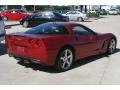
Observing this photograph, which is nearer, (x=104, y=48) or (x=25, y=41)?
(x=25, y=41)

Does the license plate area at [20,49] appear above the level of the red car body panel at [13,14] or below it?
above

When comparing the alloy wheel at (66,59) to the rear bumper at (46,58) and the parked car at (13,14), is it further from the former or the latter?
the parked car at (13,14)

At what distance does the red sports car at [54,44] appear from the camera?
24.7 feet

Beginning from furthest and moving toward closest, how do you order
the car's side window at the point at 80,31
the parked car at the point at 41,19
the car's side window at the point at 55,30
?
the parked car at the point at 41,19, the car's side window at the point at 80,31, the car's side window at the point at 55,30

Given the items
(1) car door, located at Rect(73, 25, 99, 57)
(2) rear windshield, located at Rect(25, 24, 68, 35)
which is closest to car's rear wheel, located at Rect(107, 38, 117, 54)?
(1) car door, located at Rect(73, 25, 99, 57)

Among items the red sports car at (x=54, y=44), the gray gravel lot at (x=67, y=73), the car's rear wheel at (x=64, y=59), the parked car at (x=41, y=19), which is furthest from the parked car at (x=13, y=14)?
the car's rear wheel at (x=64, y=59)

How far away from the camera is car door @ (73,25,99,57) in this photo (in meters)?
8.65

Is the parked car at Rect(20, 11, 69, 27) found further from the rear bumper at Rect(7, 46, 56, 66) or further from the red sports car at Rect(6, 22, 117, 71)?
the rear bumper at Rect(7, 46, 56, 66)

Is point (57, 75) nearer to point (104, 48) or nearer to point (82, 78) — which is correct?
point (82, 78)

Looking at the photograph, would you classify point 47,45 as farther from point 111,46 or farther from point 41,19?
point 41,19

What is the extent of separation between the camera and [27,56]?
786 centimetres
